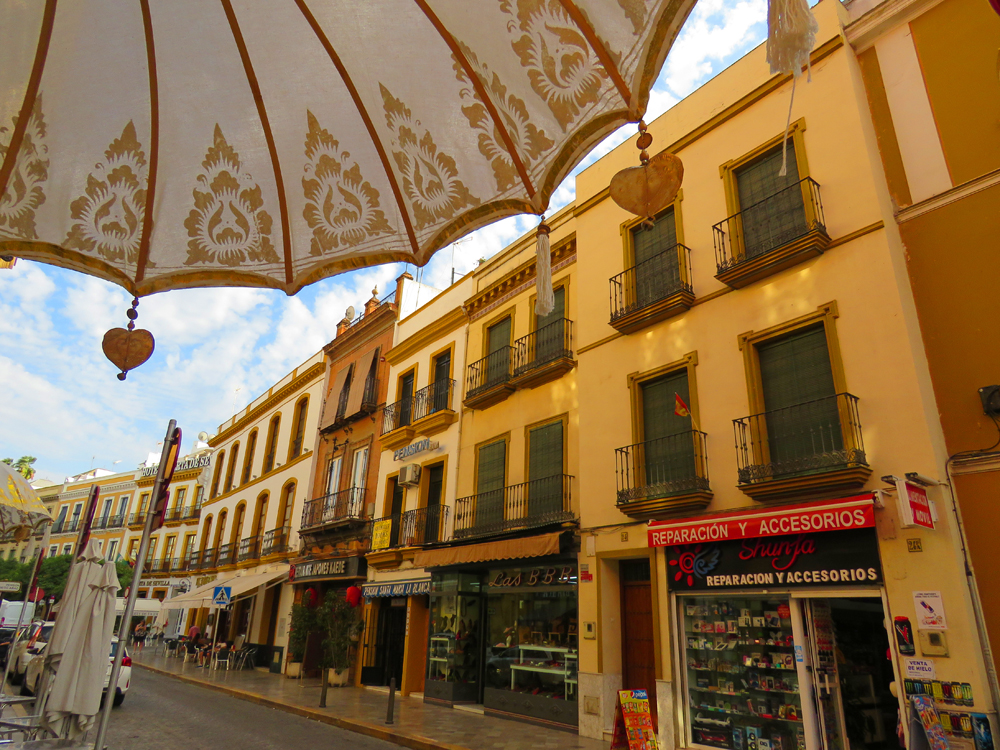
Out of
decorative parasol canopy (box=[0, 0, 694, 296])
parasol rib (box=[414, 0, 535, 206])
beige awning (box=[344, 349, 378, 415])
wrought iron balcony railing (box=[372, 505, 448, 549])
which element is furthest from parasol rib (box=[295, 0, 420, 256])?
beige awning (box=[344, 349, 378, 415])

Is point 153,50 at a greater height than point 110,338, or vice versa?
point 153,50

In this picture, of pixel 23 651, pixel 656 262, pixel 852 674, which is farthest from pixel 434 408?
pixel 852 674

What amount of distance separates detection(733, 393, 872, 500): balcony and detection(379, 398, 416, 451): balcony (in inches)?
422

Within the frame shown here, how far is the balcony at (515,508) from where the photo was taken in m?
12.9

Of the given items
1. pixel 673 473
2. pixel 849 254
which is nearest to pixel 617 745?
pixel 673 473

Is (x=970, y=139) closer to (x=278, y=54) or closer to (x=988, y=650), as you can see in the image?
(x=988, y=650)

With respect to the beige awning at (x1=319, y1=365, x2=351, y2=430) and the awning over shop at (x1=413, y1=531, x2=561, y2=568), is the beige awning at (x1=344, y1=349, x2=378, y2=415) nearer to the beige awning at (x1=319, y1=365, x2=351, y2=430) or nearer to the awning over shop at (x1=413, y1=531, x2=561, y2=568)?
the beige awning at (x1=319, y1=365, x2=351, y2=430)

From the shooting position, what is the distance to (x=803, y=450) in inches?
355

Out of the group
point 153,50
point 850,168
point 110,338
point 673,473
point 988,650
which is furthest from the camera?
point 673,473

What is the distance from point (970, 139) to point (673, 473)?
6.37m

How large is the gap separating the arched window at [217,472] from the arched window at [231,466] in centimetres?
133

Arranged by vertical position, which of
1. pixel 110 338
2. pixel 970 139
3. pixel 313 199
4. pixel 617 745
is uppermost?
pixel 970 139

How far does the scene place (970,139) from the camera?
884cm

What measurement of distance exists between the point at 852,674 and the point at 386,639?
13.1 meters
